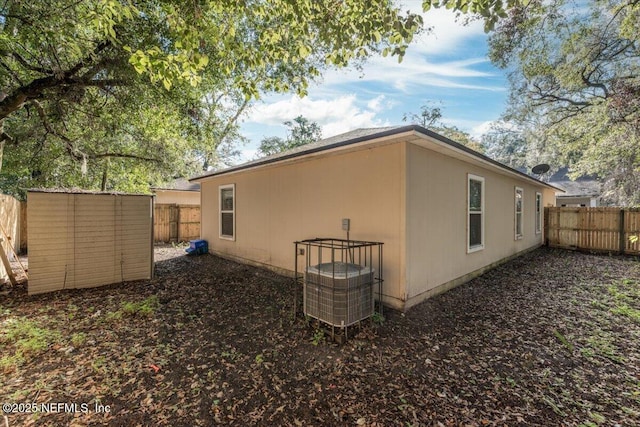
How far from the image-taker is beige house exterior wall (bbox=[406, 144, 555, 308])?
4.28 meters

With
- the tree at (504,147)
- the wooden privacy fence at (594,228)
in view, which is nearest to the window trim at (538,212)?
the wooden privacy fence at (594,228)

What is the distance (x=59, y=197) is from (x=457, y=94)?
499 inches

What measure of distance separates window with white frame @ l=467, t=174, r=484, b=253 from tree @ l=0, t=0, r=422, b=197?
359cm

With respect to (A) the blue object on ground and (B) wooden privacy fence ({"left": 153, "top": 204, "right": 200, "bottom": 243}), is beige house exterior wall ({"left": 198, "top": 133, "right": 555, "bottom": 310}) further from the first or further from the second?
(B) wooden privacy fence ({"left": 153, "top": 204, "right": 200, "bottom": 243})

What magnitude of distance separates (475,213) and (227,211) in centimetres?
674

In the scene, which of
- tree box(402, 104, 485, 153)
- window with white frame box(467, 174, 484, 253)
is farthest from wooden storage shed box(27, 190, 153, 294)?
tree box(402, 104, 485, 153)

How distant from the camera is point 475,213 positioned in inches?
237

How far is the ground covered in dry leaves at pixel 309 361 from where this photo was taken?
2242mm

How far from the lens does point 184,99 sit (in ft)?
19.8

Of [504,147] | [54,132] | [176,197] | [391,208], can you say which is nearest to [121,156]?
[54,132]

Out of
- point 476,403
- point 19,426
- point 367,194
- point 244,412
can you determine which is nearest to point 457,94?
point 367,194

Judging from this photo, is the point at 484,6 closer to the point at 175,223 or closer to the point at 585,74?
the point at 585,74

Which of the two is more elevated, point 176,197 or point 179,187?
point 179,187

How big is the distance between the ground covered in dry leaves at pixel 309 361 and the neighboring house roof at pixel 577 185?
53.0 feet
